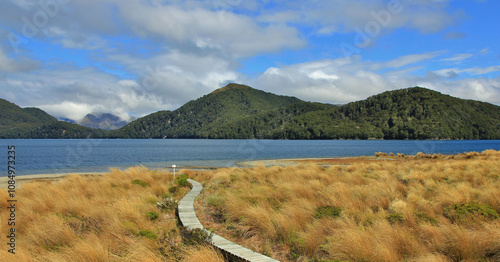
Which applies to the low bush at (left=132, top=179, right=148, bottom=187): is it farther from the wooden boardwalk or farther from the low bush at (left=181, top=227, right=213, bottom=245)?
the low bush at (left=181, top=227, right=213, bottom=245)

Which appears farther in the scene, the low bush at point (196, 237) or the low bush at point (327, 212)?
the low bush at point (327, 212)

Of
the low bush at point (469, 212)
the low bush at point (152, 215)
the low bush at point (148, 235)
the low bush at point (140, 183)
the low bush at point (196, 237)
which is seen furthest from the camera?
the low bush at point (140, 183)

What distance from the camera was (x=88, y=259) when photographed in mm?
5570

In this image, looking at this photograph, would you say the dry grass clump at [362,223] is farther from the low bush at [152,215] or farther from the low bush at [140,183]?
the low bush at [140,183]

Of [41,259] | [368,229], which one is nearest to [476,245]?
[368,229]

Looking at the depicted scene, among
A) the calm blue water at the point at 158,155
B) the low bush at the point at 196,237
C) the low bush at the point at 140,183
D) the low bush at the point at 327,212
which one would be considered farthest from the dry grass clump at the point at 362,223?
the calm blue water at the point at 158,155

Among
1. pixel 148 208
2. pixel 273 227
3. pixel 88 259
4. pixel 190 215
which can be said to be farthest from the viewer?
pixel 148 208

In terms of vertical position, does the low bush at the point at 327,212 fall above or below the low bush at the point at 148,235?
above

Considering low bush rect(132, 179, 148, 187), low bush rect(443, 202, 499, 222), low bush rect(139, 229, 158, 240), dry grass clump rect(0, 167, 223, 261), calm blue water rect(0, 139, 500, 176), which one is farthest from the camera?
calm blue water rect(0, 139, 500, 176)

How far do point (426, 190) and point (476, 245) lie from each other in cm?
676

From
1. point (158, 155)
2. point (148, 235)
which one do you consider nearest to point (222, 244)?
point (148, 235)

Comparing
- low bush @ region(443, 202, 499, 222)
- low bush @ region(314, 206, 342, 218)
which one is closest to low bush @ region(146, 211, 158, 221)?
low bush @ region(314, 206, 342, 218)

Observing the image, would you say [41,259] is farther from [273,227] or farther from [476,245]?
[476,245]

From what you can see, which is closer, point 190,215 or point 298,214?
point 298,214
